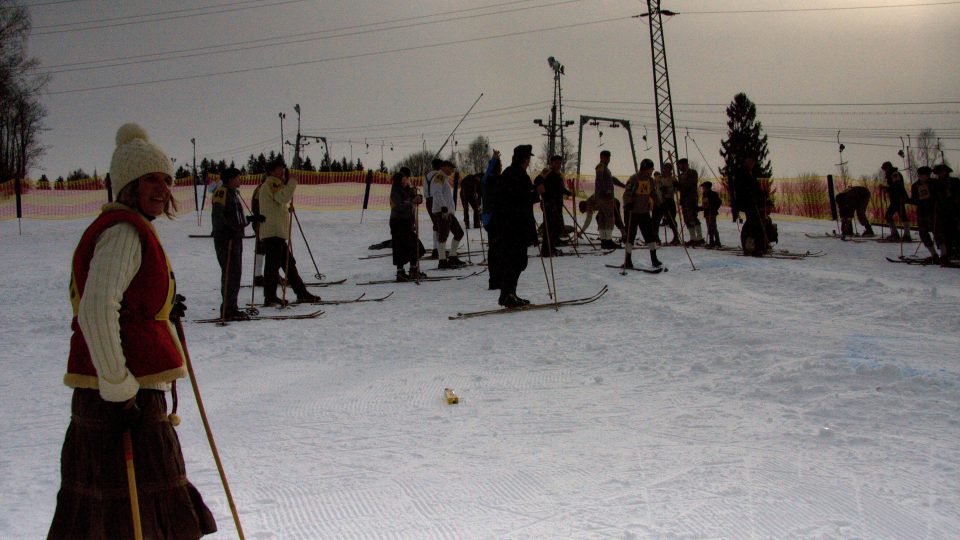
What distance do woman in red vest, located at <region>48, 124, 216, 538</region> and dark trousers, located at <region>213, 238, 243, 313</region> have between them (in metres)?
6.33

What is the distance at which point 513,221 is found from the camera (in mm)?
8969

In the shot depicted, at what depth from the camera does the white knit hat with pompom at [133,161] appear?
253 centimetres

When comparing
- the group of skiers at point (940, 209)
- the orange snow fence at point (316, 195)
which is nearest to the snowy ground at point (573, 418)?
the group of skiers at point (940, 209)

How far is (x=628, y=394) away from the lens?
17.5ft

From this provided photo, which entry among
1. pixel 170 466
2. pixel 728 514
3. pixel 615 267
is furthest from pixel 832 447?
pixel 615 267

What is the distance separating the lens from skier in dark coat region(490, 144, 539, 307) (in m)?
8.96

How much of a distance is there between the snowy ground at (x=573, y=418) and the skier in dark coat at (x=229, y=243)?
0.47 m

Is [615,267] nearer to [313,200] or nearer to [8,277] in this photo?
[8,277]

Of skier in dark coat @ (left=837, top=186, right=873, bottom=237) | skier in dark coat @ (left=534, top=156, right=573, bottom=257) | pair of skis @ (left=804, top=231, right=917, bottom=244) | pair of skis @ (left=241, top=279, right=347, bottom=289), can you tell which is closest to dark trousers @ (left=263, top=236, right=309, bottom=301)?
pair of skis @ (left=241, top=279, right=347, bottom=289)

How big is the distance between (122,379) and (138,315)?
0.78 feet

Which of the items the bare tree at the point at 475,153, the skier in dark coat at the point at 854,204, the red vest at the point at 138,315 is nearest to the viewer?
the red vest at the point at 138,315

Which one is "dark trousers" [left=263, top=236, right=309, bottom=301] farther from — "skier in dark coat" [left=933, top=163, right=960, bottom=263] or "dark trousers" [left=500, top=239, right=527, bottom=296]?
"skier in dark coat" [left=933, top=163, right=960, bottom=263]

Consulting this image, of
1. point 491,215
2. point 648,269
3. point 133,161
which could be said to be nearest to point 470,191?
point 648,269

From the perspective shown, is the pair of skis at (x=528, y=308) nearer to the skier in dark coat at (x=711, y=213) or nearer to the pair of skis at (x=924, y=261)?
the pair of skis at (x=924, y=261)
